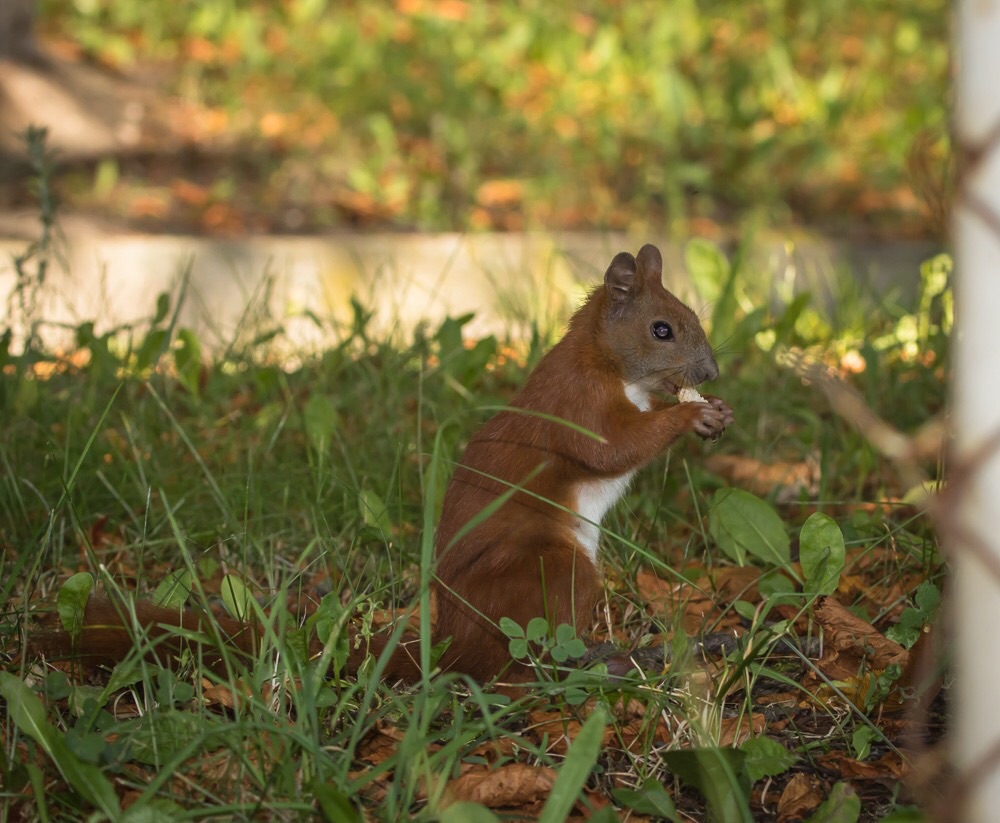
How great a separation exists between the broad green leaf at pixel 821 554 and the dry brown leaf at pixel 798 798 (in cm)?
46

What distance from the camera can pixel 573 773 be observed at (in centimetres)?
180

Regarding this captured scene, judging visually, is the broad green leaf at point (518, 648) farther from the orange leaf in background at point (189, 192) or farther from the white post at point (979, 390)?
the orange leaf in background at point (189, 192)

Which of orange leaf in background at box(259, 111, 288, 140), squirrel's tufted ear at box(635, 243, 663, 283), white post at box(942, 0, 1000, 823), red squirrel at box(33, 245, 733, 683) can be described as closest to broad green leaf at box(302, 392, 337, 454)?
red squirrel at box(33, 245, 733, 683)

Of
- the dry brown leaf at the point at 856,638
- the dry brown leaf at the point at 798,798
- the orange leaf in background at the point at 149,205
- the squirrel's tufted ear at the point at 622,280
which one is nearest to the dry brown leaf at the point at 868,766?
the dry brown leaf at the point at 798,798

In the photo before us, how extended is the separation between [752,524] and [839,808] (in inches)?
33.6

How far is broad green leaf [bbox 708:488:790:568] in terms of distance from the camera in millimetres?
2668

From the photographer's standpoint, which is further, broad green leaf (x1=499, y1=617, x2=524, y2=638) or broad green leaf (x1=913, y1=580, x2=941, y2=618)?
broad green leaf (x1=913, y1=580, x2=941, y2=618)

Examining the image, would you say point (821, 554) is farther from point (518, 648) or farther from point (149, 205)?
point (149, 205)

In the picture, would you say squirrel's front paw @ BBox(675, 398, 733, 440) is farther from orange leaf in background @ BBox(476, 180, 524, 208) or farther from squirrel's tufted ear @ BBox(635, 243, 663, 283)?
orange leaf in background @ BBox(476, 180, 524, 208)

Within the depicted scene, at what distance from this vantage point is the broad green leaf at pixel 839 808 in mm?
1905

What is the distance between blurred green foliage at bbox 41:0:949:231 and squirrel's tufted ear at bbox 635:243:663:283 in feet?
9.94

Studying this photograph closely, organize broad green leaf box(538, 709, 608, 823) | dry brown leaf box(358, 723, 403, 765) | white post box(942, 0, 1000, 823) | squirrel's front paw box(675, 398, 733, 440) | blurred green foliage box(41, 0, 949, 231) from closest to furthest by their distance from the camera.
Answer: white post box(942, 0, 1000, 823) < broad green leaf box(538, 709, 608, 823) < dry brown leaf box(358, 723, 403, 765) < squirrel's front paw box(675, 398, 733, 440) < blurred green foliage box(41, 0, 949, 231)

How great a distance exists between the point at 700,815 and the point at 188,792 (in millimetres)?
827

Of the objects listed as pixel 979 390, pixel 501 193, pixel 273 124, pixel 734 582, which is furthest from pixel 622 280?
pixel 273 124
